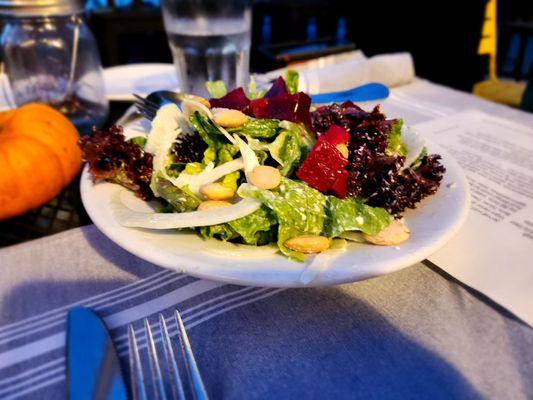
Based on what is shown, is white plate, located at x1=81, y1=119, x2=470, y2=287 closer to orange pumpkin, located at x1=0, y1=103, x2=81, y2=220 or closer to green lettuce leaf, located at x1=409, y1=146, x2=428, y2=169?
green lettuce leaf, located at x1=409, y1=146, x2=428, y2=169

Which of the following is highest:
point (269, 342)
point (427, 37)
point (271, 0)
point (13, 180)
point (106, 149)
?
point (271, 0)

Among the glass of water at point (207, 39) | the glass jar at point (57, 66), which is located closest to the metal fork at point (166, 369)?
the glass jar at point (57, 66)

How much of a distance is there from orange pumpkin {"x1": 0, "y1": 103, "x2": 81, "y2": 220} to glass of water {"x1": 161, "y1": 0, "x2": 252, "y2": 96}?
0.56 meters

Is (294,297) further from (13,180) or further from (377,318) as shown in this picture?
(13,180)

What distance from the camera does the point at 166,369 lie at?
60 cm

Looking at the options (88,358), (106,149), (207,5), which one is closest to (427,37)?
(207,5)

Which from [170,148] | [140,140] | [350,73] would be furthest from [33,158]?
[350,73]

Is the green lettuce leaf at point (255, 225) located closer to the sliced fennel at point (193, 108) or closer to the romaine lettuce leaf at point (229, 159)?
the romaine lettuce leaf at point (229, 159)

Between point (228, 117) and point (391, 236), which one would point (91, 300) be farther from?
point (391, 236)

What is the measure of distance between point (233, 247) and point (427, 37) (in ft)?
13.5

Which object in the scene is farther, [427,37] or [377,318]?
[427,37]

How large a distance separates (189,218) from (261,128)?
0.29 metres

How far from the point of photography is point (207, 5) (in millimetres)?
1380

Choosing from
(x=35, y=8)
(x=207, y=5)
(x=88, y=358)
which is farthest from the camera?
(x=207, y=5)
